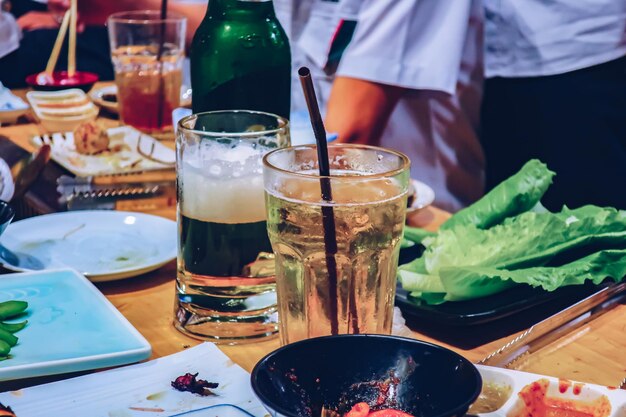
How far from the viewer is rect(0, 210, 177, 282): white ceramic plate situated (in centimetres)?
112

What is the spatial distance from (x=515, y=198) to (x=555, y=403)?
18.6 inches

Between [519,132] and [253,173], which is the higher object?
[253,173]

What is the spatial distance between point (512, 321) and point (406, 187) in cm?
30

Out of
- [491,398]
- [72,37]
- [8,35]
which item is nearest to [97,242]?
[491,398]

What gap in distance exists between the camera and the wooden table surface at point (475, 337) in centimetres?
92

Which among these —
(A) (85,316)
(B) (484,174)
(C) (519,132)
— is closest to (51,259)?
(A) (85,316)

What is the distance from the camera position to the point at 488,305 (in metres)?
1.01

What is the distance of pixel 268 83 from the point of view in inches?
43.4

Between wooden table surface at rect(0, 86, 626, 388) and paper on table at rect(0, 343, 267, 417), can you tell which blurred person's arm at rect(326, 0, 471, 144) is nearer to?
wooden table surface at rect(0, 86, 626, 388)

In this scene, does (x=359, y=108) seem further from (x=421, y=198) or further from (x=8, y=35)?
(x=8, y=35)

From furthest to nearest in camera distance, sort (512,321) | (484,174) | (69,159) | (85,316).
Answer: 1. (484,174)
2. (69,159)
3. (512,321)
4. (85,316)

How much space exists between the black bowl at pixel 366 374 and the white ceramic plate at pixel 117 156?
99 cm

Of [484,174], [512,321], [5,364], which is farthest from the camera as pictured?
[484,174]

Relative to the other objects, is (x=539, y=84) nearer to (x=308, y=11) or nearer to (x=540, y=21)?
(x=540, y=21)
